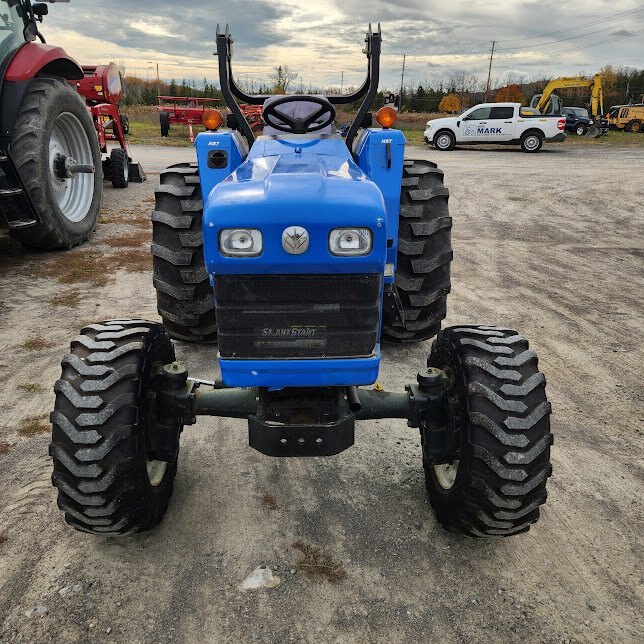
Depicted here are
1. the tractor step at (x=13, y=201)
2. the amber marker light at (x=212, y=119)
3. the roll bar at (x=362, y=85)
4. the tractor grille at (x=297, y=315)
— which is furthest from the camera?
the tractor step at (x=13, y=201)

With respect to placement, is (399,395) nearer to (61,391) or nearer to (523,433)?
(523,433)

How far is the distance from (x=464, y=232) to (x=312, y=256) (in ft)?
24.1

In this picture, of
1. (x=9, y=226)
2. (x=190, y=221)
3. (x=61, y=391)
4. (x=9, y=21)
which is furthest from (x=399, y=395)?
(x=9, y=21)

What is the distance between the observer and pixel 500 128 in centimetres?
2025

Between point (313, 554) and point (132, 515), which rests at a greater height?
point (132, 515)

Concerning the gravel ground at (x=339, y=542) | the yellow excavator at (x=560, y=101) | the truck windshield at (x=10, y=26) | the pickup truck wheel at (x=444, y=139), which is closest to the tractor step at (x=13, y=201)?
the truck windshield at (x=10, y=26)

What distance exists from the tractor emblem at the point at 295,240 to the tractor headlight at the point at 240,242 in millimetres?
94

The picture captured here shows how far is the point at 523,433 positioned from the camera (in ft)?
7.84

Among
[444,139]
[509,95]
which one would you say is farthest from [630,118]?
[509,95]

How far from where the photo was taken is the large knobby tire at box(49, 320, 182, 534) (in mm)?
2373

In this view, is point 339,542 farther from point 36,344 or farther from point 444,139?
point 444,139

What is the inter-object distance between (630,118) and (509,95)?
2223 cm

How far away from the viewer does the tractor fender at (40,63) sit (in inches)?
244

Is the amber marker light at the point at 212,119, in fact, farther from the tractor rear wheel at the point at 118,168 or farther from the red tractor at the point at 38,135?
the tractor rear wheel at the point at 118,168
